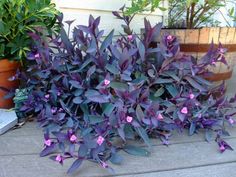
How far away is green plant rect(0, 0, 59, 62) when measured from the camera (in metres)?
1.40

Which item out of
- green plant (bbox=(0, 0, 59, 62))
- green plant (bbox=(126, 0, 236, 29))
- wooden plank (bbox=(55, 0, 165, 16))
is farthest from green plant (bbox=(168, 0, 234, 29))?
green plant (bbox=(0, 0, 59, 62))

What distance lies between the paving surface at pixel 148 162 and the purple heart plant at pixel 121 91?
0.04 meters

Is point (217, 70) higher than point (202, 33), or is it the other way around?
point (202, 33)

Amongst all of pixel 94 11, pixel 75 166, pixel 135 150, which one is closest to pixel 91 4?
pixel 94 11

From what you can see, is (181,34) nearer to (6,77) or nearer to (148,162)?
(148,162)

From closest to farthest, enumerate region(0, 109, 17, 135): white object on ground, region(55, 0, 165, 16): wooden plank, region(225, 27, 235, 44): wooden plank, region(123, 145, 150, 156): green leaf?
1. region(123, 145, 150, 156): green leaf
2. region(0, 109, 17, 135): white object on ground
3. region(225, 27, 235, 44): wooden plank
4. region(55, 0, 165, 16): wooden plank

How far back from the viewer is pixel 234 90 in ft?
6.63

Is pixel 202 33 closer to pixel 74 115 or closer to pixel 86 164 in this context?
pixel 74 115

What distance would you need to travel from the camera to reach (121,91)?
3.64 ft

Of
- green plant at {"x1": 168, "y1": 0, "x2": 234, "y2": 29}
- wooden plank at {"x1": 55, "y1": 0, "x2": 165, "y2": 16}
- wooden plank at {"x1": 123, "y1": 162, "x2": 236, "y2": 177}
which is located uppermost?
wooden plank at {"x1": 55, "y1": 0, "x2": 165, "y2": 16}

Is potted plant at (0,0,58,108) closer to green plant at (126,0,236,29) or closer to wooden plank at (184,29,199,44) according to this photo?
green plant at (126,0,236,29)

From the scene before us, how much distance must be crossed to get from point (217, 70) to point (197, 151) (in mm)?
702

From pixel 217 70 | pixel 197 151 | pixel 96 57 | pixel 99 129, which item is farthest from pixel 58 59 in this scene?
pixel 217 70

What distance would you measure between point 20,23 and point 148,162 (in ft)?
2.98
